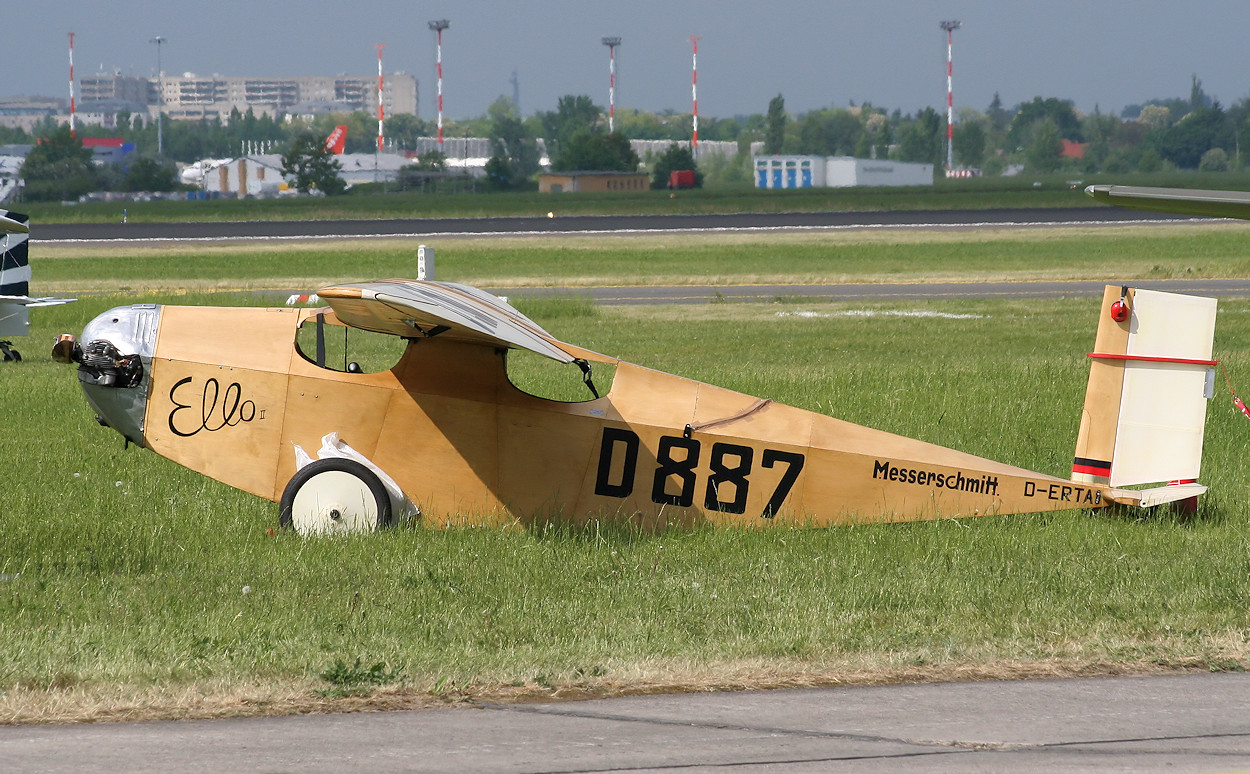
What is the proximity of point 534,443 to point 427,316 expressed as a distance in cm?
178

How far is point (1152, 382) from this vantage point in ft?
26.3

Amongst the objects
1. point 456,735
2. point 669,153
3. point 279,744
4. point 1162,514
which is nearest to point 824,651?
point 456,735

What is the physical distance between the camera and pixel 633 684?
19.6 feet

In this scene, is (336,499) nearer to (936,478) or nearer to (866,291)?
(936,478)

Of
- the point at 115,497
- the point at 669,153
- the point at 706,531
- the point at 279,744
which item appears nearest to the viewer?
the point at 279,744

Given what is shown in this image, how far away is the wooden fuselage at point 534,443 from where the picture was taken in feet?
27.9

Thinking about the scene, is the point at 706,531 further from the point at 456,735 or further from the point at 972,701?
the point at 456,735

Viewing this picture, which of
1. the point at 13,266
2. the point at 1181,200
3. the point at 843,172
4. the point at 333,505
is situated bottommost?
the point at 333,505

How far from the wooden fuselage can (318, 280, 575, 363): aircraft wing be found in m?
0.39

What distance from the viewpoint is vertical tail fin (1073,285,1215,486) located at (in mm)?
7965

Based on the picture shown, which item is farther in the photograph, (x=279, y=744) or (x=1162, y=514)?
(x=1162, y=514)

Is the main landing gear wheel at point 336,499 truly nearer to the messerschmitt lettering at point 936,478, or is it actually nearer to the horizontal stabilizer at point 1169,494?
the messerschmitt lettering at point 936,478

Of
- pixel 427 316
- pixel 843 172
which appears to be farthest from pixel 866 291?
pixel 843 172

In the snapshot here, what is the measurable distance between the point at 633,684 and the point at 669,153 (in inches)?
4955
